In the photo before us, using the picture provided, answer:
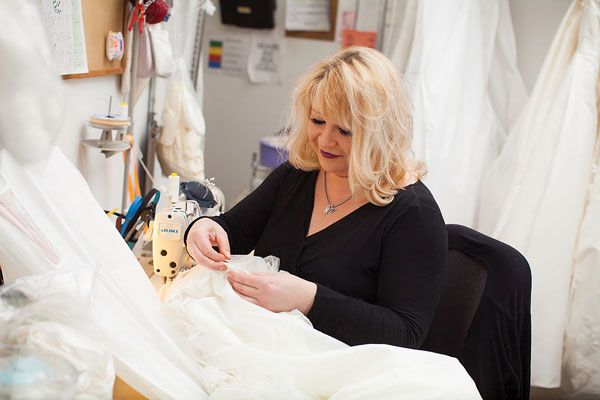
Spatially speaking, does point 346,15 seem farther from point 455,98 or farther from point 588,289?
point 588,289

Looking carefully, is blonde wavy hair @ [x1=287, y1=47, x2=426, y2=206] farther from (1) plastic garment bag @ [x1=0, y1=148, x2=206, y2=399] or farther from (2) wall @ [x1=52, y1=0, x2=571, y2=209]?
(2) wall @ [x1=52, y1=0, x2=571, y2=209]

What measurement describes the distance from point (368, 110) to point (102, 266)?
2.01 feet

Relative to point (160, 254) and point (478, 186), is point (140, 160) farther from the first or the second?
point (478, 186)

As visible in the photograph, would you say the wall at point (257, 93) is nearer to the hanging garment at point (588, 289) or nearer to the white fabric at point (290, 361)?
the hanging garment at point (588, 289)

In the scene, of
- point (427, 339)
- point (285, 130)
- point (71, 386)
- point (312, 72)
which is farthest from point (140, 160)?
point (71, 386)

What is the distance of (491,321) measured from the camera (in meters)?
1.42

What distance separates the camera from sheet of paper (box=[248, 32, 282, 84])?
3.48 meters

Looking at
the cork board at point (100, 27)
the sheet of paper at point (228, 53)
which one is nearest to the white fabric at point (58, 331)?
the cork board at point (100, 27)

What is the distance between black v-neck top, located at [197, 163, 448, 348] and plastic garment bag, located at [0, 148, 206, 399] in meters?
0.33

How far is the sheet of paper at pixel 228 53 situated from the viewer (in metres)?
3.54

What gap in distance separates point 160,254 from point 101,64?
0.62 meters

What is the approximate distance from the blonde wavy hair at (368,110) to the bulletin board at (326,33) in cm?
203

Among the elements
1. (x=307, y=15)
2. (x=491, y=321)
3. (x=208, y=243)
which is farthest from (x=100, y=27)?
(x=307, y=15)

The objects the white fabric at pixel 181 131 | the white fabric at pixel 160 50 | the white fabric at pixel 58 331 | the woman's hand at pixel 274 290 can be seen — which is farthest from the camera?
the white fabric at pixel 181 131
